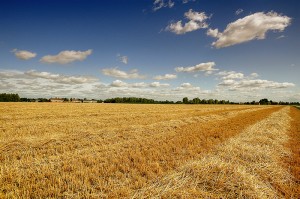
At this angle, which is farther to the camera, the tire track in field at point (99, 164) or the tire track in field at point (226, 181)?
the tire track in field at point (99, 164)

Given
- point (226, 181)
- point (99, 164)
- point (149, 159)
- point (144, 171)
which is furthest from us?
point (149, 159)

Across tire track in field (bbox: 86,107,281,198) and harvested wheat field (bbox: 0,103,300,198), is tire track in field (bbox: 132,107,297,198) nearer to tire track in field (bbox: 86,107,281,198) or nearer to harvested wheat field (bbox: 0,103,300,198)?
harvested wheat field (bbox: 0,103,300,198)

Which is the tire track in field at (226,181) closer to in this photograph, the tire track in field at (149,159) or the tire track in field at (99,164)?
the tire track in field at (149,159)

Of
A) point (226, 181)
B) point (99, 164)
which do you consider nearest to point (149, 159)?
point (99, 164)

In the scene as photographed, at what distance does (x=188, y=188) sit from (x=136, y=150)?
359 centimetres

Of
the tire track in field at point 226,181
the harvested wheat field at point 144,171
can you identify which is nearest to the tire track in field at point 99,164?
the harvested wheat field at point 144,171

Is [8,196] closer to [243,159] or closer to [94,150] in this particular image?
[94,150]

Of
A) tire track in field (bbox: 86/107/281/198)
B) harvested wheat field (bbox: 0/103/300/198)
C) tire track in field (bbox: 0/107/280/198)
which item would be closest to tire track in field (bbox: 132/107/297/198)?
harvested wheat field (bbox: 0/103/300/198)

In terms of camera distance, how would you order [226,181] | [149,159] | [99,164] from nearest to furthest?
1. [226,181]
2. [99,164]
3. [149,159]

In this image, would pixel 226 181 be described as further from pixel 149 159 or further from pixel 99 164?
pixel 99 164

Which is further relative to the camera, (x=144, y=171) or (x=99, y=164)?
(x=99, y=164)

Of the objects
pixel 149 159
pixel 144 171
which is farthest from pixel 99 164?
pixel 149 159

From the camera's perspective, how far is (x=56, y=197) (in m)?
4.44

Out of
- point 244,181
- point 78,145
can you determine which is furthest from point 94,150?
point 244,181
